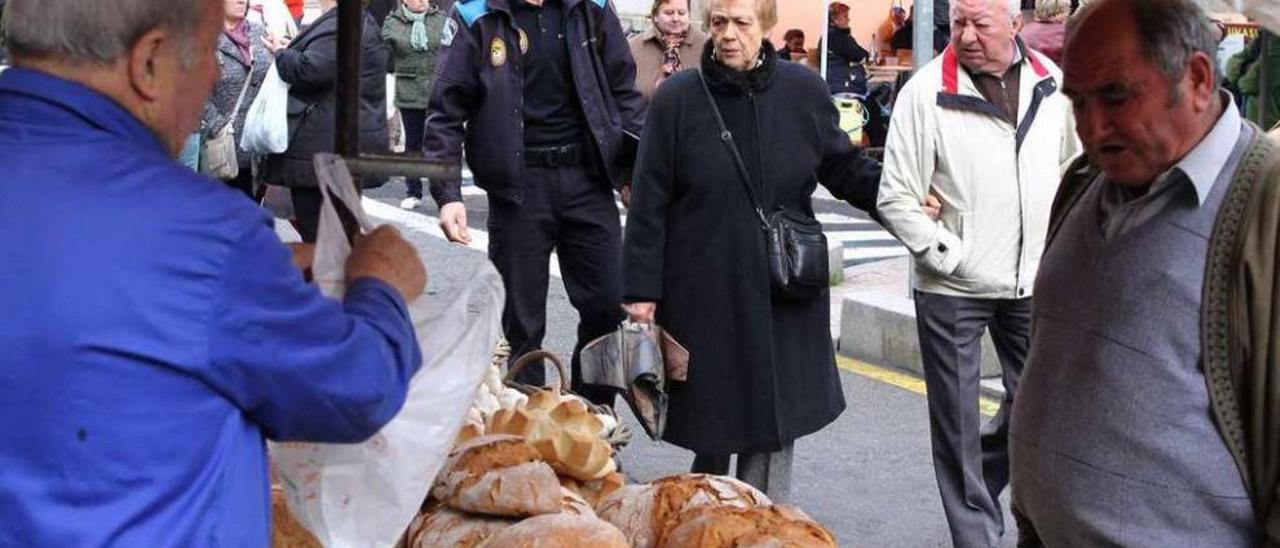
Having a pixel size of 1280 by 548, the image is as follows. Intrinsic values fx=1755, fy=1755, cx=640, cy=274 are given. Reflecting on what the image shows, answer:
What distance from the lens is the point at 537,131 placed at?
6.28 metres

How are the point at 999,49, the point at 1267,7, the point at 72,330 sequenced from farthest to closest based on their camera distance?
the point at 999,49, the point at 1267,7, the point at 72,330

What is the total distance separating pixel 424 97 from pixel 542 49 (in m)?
8.23

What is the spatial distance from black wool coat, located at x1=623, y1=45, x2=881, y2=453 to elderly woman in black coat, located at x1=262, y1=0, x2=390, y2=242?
2.99m

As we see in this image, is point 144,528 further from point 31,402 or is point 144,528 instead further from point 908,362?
point 908,362

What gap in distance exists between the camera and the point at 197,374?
202cm

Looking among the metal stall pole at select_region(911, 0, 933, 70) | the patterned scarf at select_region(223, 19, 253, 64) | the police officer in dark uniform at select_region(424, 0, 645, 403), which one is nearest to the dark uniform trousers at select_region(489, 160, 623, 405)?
the police officer in dark uniform at select_region(424, 0, 645, 403)

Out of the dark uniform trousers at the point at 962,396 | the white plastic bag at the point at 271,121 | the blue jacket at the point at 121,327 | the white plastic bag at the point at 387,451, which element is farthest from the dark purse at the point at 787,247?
the white plastic bag at the point at 271,121

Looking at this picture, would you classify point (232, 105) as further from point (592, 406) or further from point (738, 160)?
point (592, 406)

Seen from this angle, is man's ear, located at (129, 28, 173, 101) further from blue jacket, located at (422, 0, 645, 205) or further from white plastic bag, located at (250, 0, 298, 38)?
white plastic bag, located at (250, 0, 298, 38)

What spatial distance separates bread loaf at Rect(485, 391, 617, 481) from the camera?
→ 3248mm

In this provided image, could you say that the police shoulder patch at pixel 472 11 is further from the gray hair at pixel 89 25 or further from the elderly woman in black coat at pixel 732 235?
the gray hair at pixel 89 25

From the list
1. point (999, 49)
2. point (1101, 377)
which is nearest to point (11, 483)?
point (1101, 377)

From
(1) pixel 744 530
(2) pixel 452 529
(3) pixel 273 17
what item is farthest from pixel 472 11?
(3) pixel 273 17

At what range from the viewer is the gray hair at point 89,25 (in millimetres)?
1983
